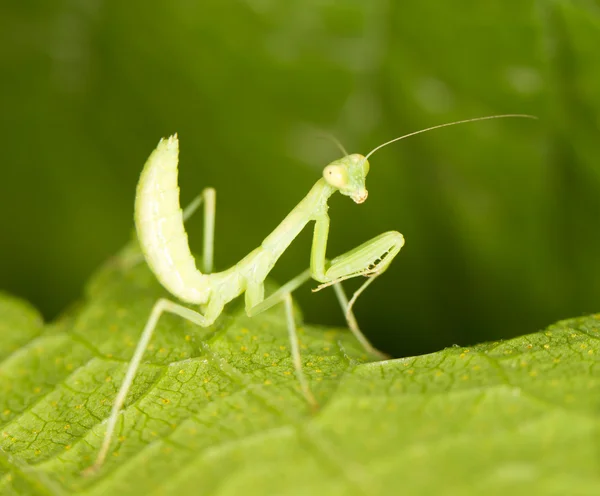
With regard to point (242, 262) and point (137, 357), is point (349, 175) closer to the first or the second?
point (242, 262)

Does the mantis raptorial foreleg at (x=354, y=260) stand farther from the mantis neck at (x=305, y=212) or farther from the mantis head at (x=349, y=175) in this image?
the mantis head at (x=349, y=175)

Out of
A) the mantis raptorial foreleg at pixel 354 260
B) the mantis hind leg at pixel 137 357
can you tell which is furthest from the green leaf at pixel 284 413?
the mantis raptorial foreleg at pixel 354 260

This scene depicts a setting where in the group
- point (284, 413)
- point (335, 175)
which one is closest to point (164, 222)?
point (335, 175)

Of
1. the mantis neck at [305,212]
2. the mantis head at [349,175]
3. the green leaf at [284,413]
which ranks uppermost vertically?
the mantis head at [349,175]

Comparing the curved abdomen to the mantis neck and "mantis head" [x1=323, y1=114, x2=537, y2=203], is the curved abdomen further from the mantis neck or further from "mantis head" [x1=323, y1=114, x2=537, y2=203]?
"mantis head" [x1=323, y1=114, x2=537, y2=203]

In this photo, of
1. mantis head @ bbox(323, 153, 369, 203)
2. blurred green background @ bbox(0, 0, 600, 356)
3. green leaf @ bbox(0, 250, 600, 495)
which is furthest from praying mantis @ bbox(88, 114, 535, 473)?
blurred green background @ bbox(0, 0, 600, 356)

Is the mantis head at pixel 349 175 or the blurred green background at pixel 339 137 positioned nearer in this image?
the mantis head at pixel 349 175

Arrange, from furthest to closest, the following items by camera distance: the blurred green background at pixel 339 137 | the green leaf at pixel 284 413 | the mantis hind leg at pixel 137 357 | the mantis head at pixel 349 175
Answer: the blurred green background at pixel 339 137 → the mantis head at pixel 349 175 → the mantis hind leg at pixel 137 357 → the green leaf at pixel 284 413
